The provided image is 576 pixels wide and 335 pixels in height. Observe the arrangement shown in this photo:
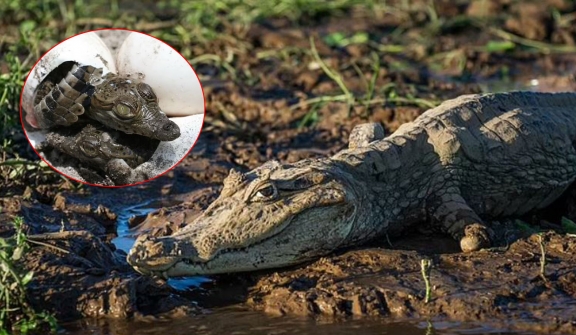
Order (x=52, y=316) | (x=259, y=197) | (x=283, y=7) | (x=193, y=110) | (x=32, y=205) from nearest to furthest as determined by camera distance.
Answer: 1. (x=52, y=316)
2. (x=259, y=197)
3. (x=193, y=110)
4. (x=32, y=205)
5. (x=283, y=7)

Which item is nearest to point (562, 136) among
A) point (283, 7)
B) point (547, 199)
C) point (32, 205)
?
point (547, 199)

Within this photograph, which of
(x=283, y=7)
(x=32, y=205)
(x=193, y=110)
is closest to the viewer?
(x=193, y=110)

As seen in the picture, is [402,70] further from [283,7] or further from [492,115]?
[492,115]

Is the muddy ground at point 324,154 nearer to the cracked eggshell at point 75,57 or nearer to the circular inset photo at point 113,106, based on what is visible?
the circular inset photo at point 113,106

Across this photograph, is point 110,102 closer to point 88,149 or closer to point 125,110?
point 125,110

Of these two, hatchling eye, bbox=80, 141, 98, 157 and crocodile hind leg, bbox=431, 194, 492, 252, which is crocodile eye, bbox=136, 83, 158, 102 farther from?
crocodile hind leg, bbox=431, 194, 492, 252

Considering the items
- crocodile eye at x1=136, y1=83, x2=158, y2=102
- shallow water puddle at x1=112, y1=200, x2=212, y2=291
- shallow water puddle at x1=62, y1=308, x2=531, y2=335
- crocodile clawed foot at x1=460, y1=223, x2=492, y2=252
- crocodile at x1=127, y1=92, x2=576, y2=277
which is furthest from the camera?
crocodile clawed foot at x1=460, y1=223, x2=492, y2=252

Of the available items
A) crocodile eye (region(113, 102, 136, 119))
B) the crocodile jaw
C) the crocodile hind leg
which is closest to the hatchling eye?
crocodile eye (region(113, 102, 136, 119))
